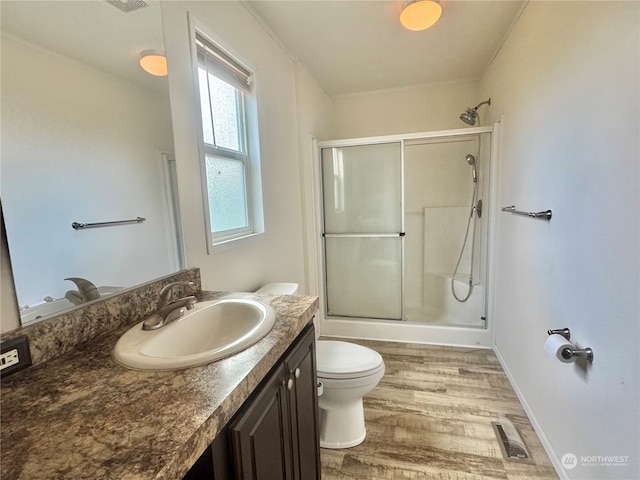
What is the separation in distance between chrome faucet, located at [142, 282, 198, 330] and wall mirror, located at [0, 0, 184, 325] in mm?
123

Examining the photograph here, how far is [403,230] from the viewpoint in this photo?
114 inches

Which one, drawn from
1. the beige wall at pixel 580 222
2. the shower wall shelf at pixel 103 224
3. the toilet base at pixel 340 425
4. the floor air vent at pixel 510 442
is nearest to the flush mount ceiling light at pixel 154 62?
the shower wall shelf at pixel 103 224

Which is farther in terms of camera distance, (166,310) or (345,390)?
(345,390)

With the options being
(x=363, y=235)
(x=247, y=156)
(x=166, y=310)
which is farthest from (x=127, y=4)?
(x=363, y=235)

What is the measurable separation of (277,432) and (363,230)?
2318 mm

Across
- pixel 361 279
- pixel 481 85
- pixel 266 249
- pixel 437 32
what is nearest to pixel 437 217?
pixel 361 279

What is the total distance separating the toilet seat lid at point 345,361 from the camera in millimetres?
1543

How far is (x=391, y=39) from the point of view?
2.28 metres

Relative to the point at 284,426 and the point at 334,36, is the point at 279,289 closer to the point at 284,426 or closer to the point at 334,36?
the point at 284,426

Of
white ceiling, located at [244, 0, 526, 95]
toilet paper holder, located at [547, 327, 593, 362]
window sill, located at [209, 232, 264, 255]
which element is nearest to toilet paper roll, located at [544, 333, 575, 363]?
toilet paper holder, located at [547, 327, 593, 362]

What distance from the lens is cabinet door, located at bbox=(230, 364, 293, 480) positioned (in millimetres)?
692

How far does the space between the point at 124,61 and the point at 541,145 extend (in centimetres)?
190

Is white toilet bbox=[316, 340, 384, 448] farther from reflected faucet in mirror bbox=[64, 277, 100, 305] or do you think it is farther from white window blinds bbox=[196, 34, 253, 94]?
white window blinds bbox=[196, 34, 253, 94]

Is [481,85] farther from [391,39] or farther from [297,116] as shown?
[297,116]
